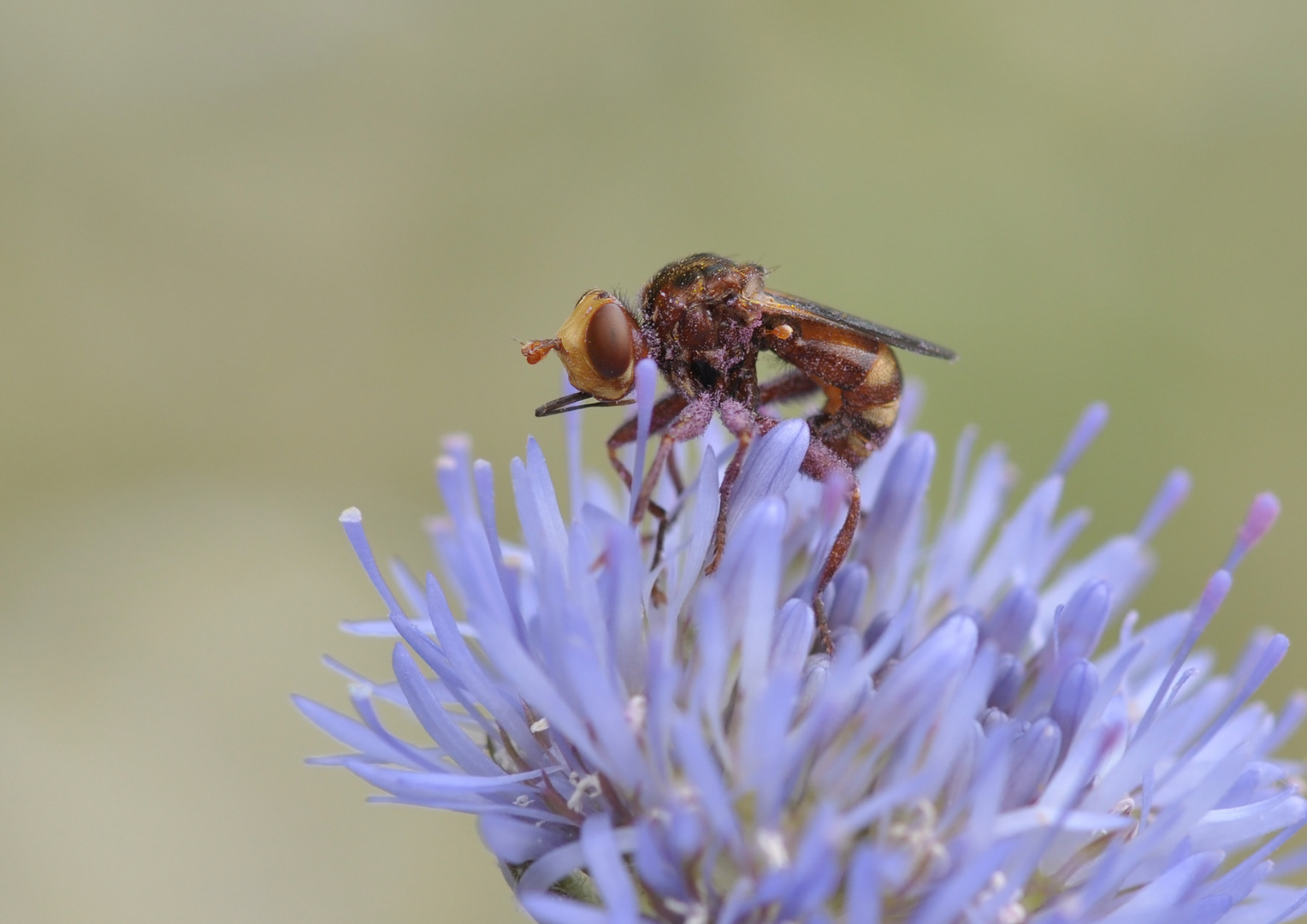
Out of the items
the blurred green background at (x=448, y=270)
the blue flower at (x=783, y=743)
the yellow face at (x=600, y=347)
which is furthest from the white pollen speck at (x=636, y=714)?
the blurred green background at (x=448, y=270)

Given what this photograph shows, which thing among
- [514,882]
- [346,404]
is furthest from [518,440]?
[514,882]

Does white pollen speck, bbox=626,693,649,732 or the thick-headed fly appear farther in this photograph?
the thick-headed fly

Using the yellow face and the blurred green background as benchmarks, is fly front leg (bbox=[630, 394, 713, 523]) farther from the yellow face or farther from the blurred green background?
the blurred green background

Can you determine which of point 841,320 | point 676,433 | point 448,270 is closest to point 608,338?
point 676,433

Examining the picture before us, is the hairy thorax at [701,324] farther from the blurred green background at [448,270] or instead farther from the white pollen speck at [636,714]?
the blurred green background at [448,270]

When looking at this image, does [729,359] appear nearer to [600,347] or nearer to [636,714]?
[600,347]

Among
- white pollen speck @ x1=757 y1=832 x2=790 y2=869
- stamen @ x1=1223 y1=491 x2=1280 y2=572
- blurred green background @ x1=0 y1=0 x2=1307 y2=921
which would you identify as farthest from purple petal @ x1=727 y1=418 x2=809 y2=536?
blurred green background @ x1=0 y1=0 x2=1307 y2=921

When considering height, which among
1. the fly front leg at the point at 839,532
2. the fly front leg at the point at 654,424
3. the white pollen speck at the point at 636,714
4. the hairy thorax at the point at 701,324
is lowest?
the white pollen speck at the point at 636,714
